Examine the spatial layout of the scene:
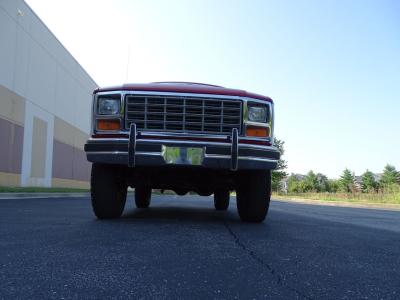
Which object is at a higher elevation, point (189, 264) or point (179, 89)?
point (179, 89)

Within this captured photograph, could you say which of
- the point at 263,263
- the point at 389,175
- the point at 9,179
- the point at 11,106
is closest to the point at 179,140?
the point at 263,263

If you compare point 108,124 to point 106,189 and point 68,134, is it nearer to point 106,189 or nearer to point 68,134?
point 106,189

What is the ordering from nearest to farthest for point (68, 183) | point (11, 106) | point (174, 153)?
point (174, 153)
point (11, 106)
point (68, 183)

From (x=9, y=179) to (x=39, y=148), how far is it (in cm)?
514

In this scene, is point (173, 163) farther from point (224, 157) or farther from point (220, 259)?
point (220, 259)

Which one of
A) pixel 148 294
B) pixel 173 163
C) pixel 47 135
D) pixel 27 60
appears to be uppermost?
pixel 27 60

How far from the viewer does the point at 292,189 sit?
9712 centimetres

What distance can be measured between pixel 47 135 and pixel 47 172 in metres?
2.30

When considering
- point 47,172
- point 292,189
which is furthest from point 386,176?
point 47,172

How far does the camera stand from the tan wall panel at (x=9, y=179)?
69.2ft

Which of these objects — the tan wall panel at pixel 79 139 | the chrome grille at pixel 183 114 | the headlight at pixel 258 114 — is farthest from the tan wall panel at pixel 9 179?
the headlight at pixel 258 114

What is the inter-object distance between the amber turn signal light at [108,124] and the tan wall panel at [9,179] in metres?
17.9

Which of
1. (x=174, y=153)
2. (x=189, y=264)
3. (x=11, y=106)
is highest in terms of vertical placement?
(x=11, y=106)

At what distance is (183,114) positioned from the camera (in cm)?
493
